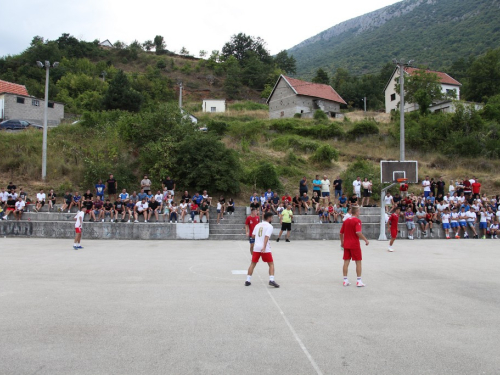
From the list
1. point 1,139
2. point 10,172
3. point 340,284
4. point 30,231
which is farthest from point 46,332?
point 1,139

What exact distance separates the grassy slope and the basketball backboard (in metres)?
6.65

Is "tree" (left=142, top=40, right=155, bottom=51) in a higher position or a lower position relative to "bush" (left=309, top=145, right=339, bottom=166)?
higher

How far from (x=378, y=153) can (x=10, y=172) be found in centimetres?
2813

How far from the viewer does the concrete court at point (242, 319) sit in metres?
4.24

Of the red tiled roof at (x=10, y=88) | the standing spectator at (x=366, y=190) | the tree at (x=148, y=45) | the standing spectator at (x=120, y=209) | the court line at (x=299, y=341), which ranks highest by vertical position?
the tree at (x=148, y=45)

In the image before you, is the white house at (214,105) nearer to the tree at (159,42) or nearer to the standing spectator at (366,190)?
the standing spectator at (366,190)

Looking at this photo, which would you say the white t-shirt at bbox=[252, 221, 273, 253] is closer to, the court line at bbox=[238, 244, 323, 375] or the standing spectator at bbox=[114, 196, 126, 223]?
the court line at bbox=[238, 244, 323, 375]

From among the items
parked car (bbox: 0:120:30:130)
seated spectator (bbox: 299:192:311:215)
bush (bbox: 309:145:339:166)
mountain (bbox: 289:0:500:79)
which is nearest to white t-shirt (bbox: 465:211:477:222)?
seated spectator (bbox: 299:192:311:215)

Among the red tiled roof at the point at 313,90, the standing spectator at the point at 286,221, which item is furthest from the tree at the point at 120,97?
the standing spectator at the point at 286,221

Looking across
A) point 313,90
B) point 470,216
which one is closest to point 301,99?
point 313,90

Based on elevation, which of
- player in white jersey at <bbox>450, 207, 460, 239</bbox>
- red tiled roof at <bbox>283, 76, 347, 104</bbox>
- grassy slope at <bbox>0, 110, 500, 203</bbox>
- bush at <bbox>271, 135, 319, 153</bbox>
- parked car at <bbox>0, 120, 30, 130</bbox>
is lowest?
player in white jersey at <bbox>450, 207, 460, 239</bbox>

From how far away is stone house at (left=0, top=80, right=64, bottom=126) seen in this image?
3988 cm

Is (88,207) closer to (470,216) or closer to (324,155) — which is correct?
(324,155)

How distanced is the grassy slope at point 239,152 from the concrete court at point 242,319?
1447 cm
